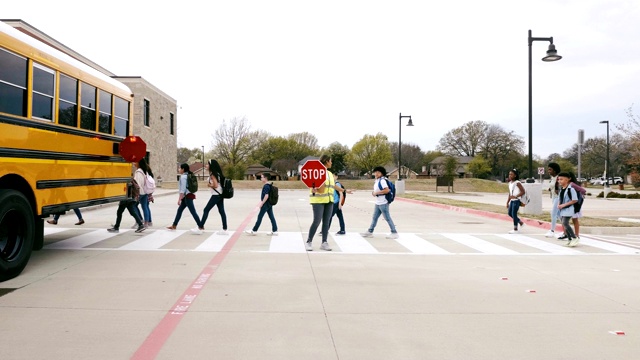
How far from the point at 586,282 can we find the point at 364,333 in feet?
13.6

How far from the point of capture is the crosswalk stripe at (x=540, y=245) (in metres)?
9.87

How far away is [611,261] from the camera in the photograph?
879 centimetres

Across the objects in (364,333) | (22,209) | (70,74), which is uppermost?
(70,74)

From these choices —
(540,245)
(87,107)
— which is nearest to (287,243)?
(87,107)

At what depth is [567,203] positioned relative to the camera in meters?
10.3

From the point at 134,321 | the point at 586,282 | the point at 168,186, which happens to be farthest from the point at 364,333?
the point at 168,186

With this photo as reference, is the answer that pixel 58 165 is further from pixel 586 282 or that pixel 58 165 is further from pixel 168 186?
pixel 168 186

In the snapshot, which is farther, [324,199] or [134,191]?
[134,191]

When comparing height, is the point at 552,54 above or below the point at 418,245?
above

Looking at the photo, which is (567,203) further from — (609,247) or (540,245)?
(609,247)

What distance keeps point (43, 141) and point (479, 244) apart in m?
8.61

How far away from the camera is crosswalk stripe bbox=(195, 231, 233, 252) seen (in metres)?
9.40

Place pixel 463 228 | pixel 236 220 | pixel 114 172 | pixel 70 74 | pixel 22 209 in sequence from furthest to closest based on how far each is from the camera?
1. pixel 236 220
2. pixel 463 228
3. pixel 114 172
4. pixel 70 74
5. pixel 22 209

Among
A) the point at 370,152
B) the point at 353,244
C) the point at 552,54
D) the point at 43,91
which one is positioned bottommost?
the point at 353,244
